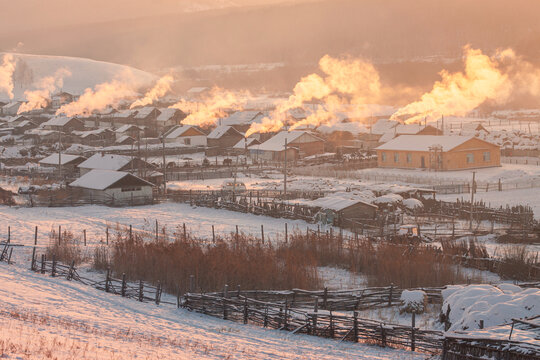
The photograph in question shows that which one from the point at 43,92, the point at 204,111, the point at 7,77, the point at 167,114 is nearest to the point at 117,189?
the point at 204,111

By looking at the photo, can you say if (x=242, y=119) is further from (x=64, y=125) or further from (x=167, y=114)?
(x=64, y=125)

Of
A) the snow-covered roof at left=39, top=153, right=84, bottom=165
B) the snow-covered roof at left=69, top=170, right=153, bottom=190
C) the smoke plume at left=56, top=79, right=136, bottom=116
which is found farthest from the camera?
the smoke plume at left=56, top=79, right=136, bottom=116

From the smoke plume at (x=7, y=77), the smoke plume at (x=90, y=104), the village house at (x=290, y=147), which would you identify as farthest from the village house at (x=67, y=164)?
the smoke plume at (x=7, y=77)

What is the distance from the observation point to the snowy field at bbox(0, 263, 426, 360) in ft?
37.6

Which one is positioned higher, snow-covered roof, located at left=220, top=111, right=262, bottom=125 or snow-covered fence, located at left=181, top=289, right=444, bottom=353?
snow-covered roof, located at left=220, top=111, right=262, bottom=125

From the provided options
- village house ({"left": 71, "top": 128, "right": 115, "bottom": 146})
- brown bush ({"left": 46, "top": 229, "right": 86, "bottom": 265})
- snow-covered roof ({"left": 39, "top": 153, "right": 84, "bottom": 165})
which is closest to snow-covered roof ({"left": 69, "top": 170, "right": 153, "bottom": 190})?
snow-covered roof ({"left": 39, "top": 153, "right": 84, "bottom": 165})

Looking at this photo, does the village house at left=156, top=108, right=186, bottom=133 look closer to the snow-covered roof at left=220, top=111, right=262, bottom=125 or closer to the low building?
the snow-covered roof at left=220, top=111, right=262, bottom=125

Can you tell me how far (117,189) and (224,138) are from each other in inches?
1157

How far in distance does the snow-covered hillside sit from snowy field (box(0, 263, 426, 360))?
107m

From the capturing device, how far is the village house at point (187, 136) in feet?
214

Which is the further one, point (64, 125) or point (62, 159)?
point (64, 125)

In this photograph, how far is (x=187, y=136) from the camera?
65.9 metres

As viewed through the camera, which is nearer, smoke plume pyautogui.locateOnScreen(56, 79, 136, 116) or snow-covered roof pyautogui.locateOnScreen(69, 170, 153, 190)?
snow-covered roof pyautogui.locateOnScreen(69, 170, 153, 190)

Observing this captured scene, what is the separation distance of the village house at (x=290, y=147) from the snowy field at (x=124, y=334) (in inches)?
1493
